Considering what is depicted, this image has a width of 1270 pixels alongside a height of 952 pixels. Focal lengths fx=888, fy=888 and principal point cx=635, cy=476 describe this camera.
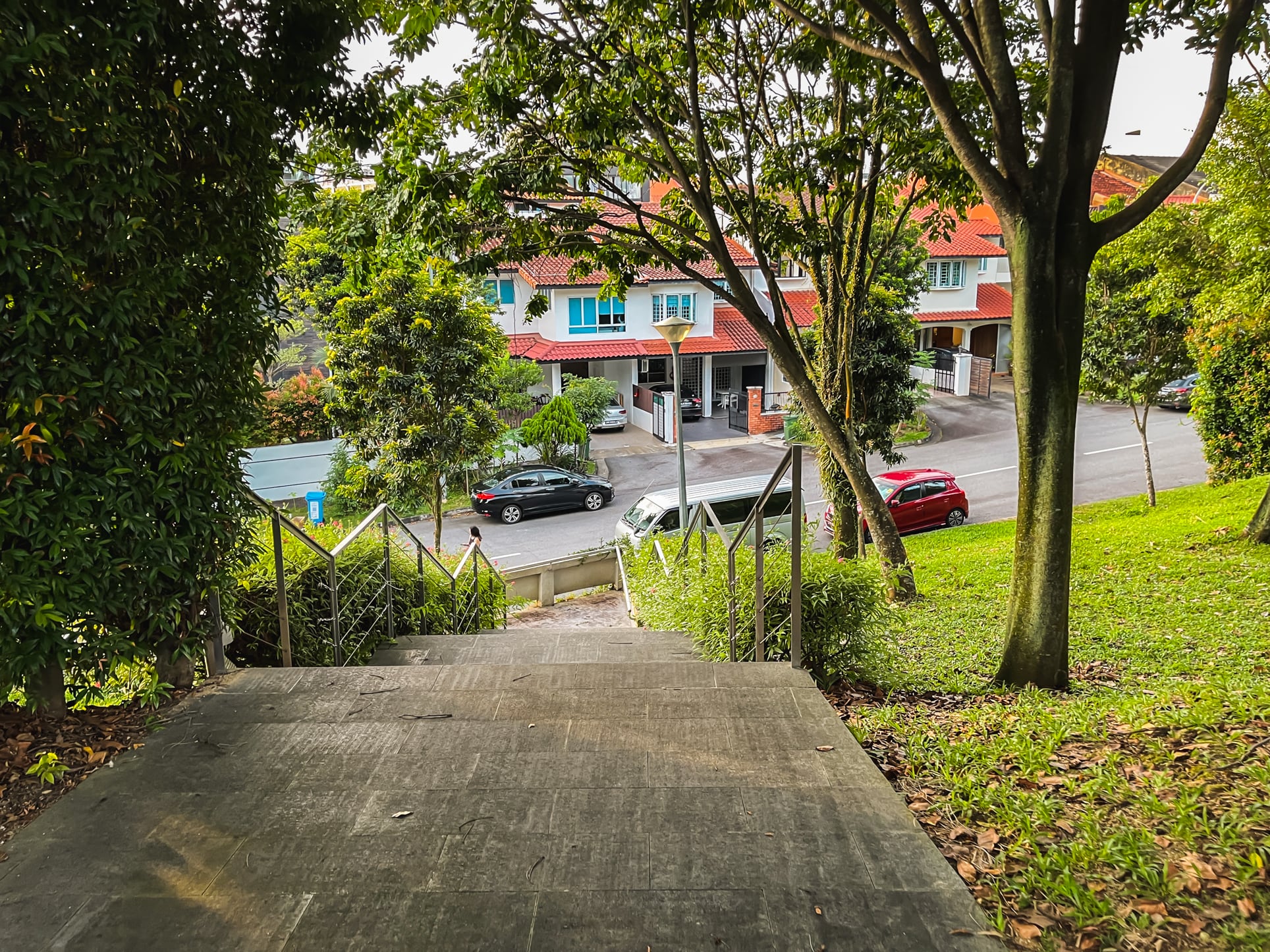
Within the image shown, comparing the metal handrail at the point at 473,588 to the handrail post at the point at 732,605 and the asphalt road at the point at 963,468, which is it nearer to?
the handrail post at the point at 732,605

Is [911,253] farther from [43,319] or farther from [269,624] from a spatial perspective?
[43,319]

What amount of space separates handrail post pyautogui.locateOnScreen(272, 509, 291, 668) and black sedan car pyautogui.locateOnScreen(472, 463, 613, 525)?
16.0 metres

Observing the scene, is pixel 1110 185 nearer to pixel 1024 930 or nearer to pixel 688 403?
pixel 688 403

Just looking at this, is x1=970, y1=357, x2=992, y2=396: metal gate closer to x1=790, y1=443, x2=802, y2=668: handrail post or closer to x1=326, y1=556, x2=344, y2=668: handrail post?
x1=790, y1=443, x2=802, y2=668: handrail post

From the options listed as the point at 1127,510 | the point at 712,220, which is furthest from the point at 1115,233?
the point at 1127,510

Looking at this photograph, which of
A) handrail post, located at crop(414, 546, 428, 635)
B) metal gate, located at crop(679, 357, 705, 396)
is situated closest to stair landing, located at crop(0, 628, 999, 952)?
handrail post, located at crop(414, 546, 428, 635)

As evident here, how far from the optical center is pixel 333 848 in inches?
124

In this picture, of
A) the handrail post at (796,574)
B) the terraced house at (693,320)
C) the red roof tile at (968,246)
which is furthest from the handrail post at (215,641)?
the red roof tile at (968,246)

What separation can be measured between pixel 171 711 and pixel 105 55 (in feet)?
9.50

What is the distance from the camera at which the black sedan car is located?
2144 centimetres

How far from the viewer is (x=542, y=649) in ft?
23.6

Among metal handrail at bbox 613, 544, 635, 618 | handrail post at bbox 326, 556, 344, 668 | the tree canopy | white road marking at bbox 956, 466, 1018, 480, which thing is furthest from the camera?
A: white road marking at bbox 956, 466, 1018, 480

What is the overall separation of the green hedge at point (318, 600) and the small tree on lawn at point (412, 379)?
745 centimetres

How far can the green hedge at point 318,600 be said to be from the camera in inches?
218
